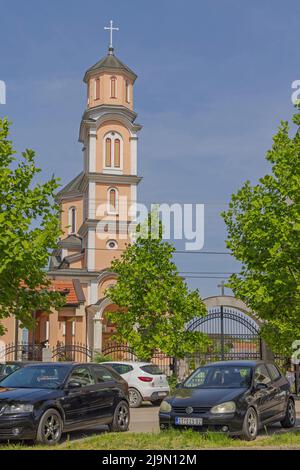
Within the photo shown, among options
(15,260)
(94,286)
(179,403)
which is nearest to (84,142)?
(94,286)

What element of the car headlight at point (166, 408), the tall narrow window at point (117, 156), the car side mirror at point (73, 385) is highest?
the tall narrow window at point (117, 156)

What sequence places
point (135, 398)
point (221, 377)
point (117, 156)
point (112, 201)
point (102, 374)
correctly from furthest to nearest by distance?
1. point (117, 156)
2. point (112, 201)
3. point (135, 398)
4. point (102, 374)
5. point (221, 377)

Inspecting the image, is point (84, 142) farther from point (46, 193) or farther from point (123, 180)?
point (46, 193)

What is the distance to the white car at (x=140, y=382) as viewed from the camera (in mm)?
19141

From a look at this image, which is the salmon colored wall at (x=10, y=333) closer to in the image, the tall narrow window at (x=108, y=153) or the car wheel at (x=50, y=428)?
the tall narrow window at (x=108, y=153)

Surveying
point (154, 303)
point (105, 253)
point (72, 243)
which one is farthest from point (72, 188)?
point (154, 303)

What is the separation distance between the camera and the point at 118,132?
169 feet

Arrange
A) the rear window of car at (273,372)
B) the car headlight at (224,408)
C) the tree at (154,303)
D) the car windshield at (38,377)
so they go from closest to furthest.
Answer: the car headlight at (224,408)
the car windshield at (38,377)
the rear window of car at (273,372)
the tree at (154,303)

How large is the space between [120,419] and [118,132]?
40.4 metres

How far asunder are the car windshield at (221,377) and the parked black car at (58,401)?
152cm

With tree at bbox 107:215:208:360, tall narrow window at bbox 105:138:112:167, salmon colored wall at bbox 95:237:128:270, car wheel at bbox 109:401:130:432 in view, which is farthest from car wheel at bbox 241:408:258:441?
tall narrow window at bbox 105:138:112:167

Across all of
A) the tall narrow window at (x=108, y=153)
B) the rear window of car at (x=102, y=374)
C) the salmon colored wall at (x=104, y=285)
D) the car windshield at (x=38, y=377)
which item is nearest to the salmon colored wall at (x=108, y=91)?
the tall narrow window at (x=108, y=153)

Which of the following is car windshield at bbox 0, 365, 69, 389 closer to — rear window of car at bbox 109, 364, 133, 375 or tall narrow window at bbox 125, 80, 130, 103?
rear window of car at bbox 109, 364, 133, 375

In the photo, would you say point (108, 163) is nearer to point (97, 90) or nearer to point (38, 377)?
point (97, 90)
